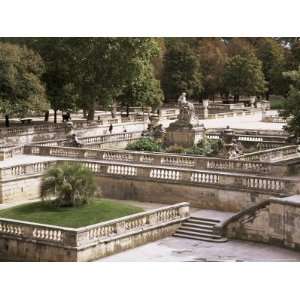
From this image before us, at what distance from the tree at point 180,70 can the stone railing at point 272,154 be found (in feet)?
141

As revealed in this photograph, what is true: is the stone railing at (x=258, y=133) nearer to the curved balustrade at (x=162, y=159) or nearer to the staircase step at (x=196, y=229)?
the curved balustrade at (x=162, y=159)

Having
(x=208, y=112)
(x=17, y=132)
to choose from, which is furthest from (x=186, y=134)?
(x=208, y=112)

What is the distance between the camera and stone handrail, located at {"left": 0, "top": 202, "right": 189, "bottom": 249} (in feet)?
82.8

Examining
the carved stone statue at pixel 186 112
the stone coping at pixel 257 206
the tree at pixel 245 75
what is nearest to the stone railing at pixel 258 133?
the carved stone statue at pixel 186 112

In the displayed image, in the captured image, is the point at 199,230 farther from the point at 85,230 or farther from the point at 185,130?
the point at 185,130

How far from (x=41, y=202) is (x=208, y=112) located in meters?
47.5

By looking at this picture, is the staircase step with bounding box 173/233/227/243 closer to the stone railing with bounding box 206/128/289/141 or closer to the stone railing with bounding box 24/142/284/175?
the stone railing with bounding box 24/142/284/175

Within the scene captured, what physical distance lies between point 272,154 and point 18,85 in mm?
18765

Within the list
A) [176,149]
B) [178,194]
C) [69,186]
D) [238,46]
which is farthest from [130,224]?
[238,46]

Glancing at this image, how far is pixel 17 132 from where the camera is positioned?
52969 mm

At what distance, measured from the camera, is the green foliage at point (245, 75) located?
8550 centimetres

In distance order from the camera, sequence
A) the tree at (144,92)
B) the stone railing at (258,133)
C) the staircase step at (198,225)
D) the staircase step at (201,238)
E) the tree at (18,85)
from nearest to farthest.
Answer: the staircase step at (201,238), the staircase step at (198,225), the stone railing at (258,133), the tree at (18,85), the tree at (144,92)

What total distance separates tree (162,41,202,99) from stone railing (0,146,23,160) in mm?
44167

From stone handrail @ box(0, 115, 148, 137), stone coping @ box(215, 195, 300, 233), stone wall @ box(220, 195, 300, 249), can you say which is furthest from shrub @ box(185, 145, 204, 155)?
stone handrail @ box(0, 115, 148, 137)
